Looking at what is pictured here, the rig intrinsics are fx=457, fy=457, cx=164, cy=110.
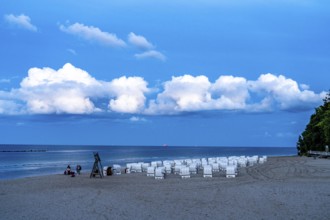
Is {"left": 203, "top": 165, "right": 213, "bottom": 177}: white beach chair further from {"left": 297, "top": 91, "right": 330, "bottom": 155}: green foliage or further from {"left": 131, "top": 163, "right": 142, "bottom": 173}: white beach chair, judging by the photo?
{"left": 297, "top": 91, "right": 330, "bottom": 155}: green foliage

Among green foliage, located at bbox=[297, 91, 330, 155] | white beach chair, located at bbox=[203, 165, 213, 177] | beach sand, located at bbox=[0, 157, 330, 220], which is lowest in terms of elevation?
beach sand, located at bbox=[0, 157, 330, 220]

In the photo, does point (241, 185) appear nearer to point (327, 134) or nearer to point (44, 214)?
point (44, 214)

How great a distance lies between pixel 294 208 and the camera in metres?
14.1

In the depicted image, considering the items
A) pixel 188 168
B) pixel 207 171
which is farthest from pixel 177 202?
pixel 207 171

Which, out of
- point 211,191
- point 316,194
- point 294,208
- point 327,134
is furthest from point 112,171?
point 327,134

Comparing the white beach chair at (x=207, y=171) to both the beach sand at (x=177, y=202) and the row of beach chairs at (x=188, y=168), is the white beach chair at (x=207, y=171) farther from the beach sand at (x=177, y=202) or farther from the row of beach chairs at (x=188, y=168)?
the beach sand at (x=177, y=202)

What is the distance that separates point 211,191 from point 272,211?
5.87 metres

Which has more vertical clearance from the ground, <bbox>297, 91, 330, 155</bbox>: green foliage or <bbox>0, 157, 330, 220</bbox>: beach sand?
<bbox>297, 91, 330, 155</bbox>: green foliage

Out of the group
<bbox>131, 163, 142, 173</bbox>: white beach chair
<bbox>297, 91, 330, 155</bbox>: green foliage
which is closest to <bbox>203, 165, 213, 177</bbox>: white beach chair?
<bbox>131, 163, 142, 173</bbox>: white beach chair

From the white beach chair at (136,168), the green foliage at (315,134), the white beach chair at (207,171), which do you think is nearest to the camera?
Result: the white beach chair at (207,171)

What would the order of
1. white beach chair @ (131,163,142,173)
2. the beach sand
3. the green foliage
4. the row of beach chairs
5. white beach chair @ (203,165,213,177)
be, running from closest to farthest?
the beach sand → the row of beach chairs → white beach chair @ (203,165,213,177) → white beach chair @ (131,163,142,173) → the green foliage

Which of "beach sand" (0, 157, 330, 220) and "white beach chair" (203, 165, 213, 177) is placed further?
"white beach chair" (203, 165, 213, 177)

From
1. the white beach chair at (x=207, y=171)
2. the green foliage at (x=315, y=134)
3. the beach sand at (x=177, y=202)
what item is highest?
the green foliage at (x=315, y=134)

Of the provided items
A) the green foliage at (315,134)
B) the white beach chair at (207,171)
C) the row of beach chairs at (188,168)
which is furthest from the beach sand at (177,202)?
the green foliage at (315,134)
